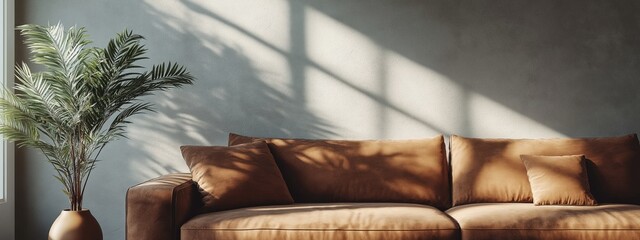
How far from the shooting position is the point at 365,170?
376cm

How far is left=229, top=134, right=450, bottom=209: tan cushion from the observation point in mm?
3711

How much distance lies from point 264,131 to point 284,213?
118cm

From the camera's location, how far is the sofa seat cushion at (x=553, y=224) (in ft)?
9.82

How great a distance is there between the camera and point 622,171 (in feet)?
12.0

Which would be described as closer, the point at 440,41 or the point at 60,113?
the point at 60,113


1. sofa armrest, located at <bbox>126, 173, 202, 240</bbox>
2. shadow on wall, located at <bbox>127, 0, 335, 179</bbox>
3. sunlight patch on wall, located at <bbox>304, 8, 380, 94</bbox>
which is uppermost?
sunlight patch on wall, located at <bbox>304, 8, 380, 94</bbox>

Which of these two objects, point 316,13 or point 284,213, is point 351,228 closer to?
point 284,213

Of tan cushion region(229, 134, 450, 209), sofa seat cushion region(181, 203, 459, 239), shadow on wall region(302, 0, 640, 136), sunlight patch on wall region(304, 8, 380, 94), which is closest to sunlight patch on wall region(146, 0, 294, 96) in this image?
sunlight patch on wall region(304, 8, 380, 94)

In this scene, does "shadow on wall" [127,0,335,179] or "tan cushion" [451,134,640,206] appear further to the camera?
"shadow on wall" [127,0,335,179]

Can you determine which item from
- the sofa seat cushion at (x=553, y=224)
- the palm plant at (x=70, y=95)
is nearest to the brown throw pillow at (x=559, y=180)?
the sofa seat cushion at (x=553, y=224)

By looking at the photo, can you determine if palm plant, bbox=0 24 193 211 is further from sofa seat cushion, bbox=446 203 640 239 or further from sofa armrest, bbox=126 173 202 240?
sofa seat cushion, bbox=446 203 640 239

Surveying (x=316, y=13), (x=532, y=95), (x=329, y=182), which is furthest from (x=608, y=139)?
(x=316, y=13)

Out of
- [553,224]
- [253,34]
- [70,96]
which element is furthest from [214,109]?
[553,224]

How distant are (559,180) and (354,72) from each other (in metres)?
1.41
